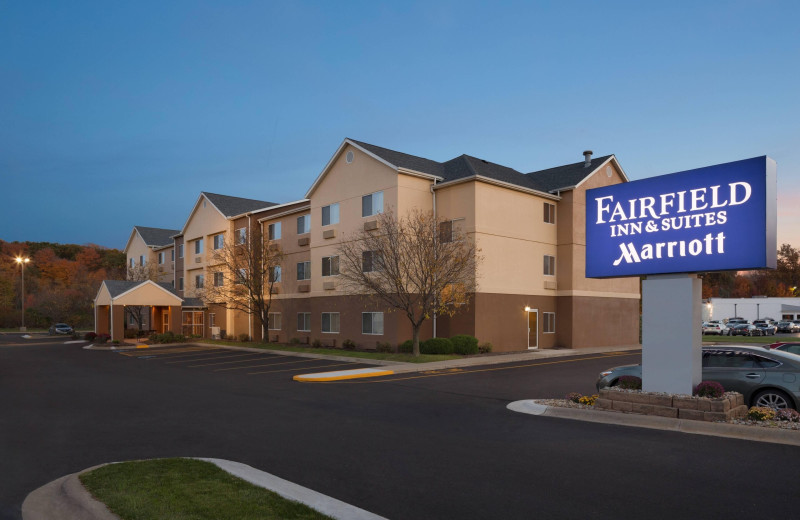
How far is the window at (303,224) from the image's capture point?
3878cm

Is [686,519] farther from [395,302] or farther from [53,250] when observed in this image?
[53,250]

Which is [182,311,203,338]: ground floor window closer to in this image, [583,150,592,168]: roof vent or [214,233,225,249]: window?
[214,233,225,249]: window

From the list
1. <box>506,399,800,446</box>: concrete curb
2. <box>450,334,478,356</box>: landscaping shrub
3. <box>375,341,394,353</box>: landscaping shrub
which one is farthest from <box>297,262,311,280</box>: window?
<box>506,399,800,446</box>: concrete curb

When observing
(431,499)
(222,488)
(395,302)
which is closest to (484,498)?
(431,499)

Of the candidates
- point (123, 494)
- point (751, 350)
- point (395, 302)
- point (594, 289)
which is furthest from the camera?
point (594, 289)

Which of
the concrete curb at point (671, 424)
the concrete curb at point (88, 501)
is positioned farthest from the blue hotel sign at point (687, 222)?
the concrete curb at point (88, 501)

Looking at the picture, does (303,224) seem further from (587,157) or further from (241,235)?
(587,157)

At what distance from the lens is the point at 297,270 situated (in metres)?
39.7

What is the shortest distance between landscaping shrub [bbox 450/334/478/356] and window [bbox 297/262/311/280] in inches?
546

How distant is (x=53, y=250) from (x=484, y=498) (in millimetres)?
113672

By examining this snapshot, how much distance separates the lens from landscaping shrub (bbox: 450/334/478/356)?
91.1 ft

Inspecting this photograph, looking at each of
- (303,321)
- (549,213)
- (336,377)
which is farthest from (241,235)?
(336,377)

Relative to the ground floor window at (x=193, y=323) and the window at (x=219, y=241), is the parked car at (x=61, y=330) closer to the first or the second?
the ground floor window at (x=193, y=323)

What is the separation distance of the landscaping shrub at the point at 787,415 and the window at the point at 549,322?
2299cm
